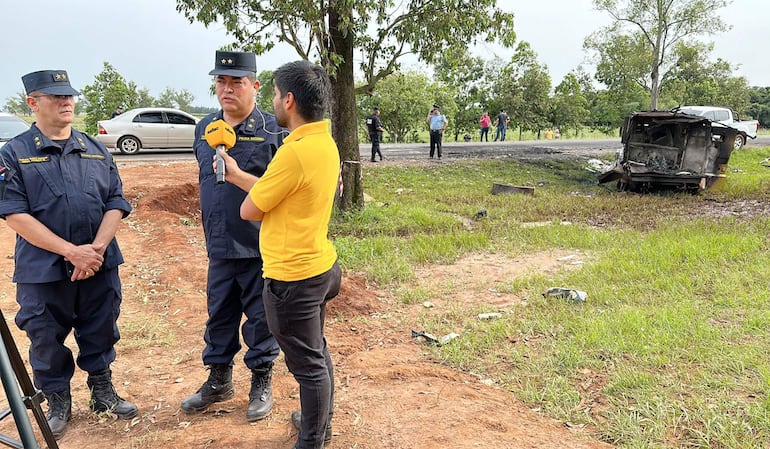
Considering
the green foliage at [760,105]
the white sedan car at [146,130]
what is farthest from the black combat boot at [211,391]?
the green foliage at [760,105]

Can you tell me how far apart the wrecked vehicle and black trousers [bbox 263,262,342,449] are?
10550 mm

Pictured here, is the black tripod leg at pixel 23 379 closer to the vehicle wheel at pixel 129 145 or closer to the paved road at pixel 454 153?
the paved road at pixel 454 153

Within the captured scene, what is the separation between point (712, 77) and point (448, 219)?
38.5 meters

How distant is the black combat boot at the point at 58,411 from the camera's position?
286 centimetres

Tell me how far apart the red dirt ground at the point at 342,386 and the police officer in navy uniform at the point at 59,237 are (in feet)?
1.07

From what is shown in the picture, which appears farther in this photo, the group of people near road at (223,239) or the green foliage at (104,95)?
the green foliage at (104,95)

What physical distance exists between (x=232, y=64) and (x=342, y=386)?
2016 mm

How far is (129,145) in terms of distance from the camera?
48.4 feet

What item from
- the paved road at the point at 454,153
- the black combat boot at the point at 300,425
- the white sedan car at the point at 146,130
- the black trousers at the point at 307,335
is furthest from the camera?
the white sedan car at the point at 146,130

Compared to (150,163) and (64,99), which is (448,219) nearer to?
(64,99)

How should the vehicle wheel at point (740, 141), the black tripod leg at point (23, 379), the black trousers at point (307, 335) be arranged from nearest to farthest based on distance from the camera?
the black tripod leg at point (23, 379) → the black trousers at point (307, 335) → the vehicle wheel at point (740, 141)

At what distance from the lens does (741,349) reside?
12.1 feet

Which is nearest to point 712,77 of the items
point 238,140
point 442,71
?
point 442,71

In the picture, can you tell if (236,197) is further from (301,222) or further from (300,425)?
(300,425)
